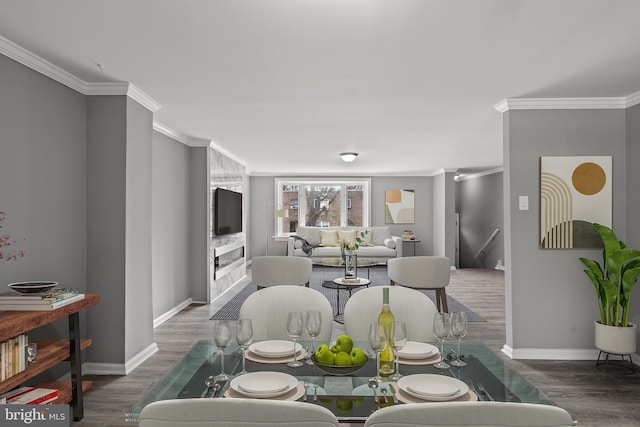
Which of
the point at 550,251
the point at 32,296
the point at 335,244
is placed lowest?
the point at 335,244

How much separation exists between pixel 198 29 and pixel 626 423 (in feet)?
11.5

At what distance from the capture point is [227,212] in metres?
7.36

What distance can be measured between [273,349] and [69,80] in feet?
8.88

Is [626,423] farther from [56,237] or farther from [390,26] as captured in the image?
[56,237]

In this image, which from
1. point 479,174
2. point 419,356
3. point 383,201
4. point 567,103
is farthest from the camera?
point 383,201

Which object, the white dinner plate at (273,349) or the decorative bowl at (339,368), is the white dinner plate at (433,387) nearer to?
the decorative bowl at (339,368)

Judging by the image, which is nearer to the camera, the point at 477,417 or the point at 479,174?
the point at 477,417

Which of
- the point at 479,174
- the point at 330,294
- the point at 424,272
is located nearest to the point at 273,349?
the point at 424,272

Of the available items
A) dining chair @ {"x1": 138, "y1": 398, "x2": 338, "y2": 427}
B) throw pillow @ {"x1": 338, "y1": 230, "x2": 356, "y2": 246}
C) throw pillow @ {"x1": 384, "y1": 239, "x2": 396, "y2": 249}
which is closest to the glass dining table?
dining chair @ {"x1": 138, "y1": 398, "x2": 338, "y2": 427}

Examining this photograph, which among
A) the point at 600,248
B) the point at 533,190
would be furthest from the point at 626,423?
the point at 533,190

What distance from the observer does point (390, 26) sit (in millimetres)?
2469

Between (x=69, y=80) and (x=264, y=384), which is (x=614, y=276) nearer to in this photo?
(x=264, y=384)

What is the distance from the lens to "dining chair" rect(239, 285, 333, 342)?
2.46m

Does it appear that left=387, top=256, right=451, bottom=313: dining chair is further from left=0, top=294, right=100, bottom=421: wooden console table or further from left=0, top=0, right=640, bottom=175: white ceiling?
left=0, top=294, right=100, bottom=421: wooden console table
